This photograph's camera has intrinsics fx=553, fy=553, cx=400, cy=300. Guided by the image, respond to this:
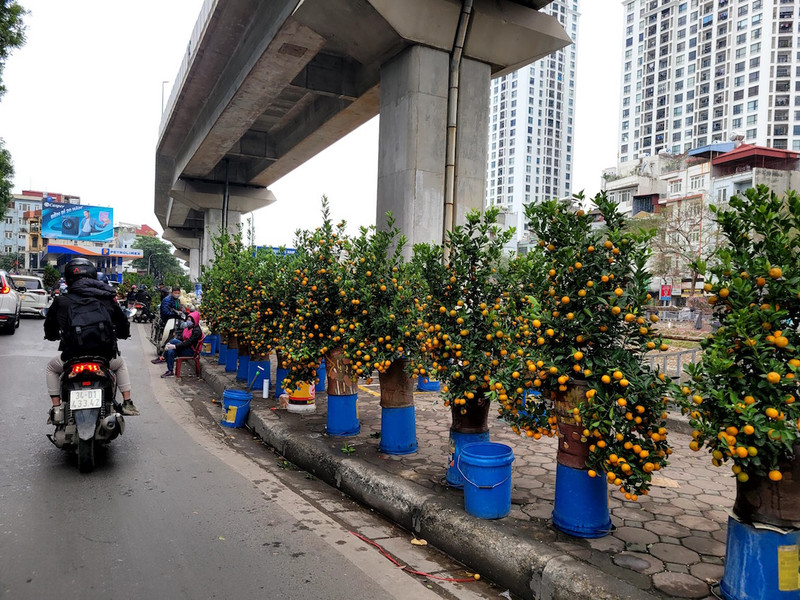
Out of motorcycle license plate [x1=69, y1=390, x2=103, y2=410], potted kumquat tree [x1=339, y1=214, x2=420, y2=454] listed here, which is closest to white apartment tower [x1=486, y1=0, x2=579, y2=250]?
potted kumquat tree [x1=339, y1=214, x2=420, y2=454]

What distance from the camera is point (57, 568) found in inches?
134

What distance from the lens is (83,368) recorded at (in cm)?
524

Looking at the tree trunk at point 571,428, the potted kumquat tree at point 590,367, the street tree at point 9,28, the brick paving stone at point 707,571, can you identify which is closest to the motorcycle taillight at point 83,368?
the potted kumquat tree at point 590,367


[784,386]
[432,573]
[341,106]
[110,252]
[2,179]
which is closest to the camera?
[784,386]

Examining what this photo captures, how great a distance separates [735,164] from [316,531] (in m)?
58.7

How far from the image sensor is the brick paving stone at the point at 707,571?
10.7ft

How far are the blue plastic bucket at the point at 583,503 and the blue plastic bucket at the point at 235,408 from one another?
5.01m

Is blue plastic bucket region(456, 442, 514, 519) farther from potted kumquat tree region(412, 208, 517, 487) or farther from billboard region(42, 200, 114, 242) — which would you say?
billboard region(42, 200, 114, 242)

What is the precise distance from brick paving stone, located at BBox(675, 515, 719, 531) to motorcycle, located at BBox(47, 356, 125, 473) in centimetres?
507

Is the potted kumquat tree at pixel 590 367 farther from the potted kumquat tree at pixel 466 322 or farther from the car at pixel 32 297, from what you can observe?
the car at pixel 32 297

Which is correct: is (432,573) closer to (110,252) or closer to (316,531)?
(316,531)

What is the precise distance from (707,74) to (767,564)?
103865 mm

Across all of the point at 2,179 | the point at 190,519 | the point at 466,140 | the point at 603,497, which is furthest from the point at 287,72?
the point at 2,179

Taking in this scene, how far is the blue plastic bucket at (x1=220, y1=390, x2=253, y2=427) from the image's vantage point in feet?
24.8
